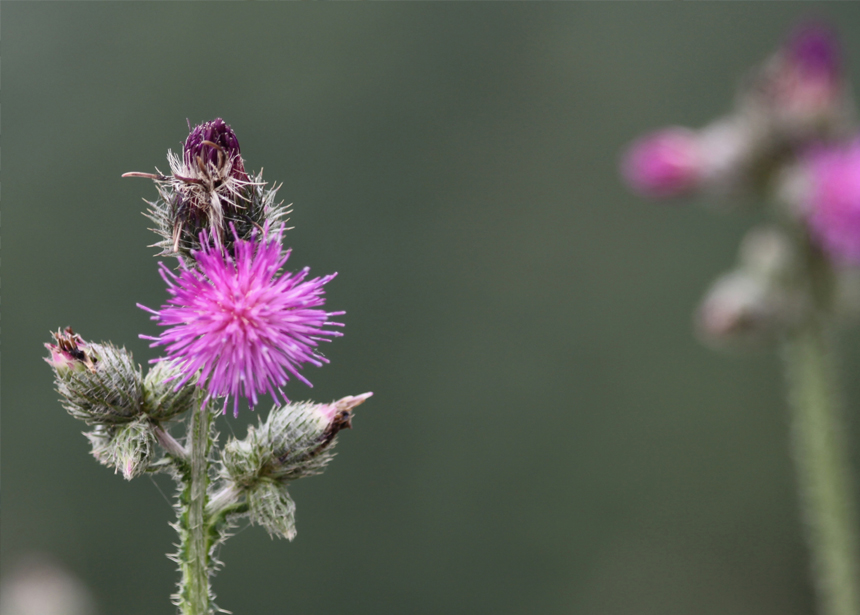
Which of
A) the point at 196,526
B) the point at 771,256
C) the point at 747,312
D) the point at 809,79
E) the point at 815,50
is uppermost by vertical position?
the point at 815,50

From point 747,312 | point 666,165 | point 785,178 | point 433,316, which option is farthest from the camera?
point 433,316

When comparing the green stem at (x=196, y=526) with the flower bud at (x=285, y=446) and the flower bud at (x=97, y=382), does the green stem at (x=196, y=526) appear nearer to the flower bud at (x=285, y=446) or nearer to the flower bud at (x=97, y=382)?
the flower bud at (x=285, y=446)

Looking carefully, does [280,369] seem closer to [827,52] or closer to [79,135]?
[827,52]

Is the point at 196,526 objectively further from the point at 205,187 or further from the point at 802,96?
the point at 802,96

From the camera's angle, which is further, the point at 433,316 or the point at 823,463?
the point at 433,316

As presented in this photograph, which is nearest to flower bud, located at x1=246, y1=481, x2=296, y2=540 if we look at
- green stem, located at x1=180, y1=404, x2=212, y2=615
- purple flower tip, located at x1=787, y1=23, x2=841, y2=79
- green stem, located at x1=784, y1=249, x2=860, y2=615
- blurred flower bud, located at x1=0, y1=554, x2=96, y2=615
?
green stem, located at x1=180, y1=404, x2=212, y2=615

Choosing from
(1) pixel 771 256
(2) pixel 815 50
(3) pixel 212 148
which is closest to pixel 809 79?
(2) pixel 815 50

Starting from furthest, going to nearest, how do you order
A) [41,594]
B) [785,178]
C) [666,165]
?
[41,594], [666,165], [785,178]

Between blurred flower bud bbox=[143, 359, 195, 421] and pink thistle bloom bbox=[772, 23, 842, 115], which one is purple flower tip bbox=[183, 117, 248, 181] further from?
pink thistle bloom bbox=[772, 23, 842, 115]
